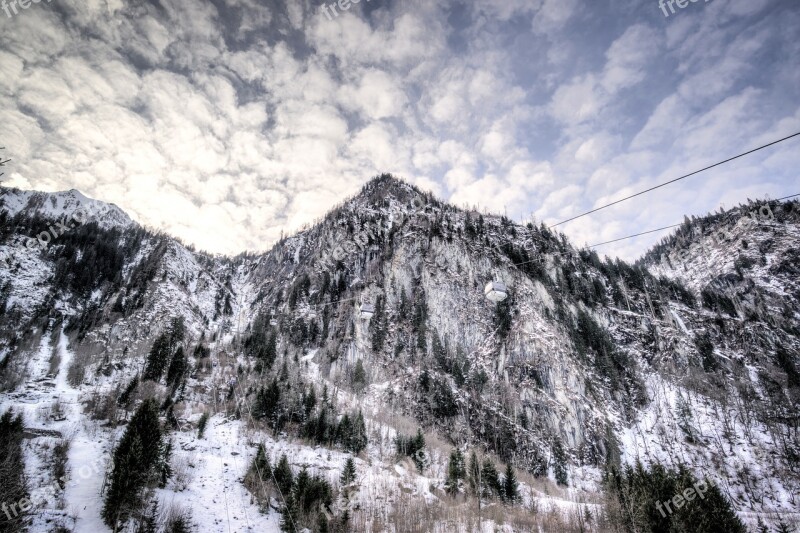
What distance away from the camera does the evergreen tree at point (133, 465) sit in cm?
1445

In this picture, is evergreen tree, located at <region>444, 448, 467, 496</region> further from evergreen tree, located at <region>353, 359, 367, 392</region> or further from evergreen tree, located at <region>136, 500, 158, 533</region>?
evergreen tree, located at <region>353, 359, 367, 392</region>

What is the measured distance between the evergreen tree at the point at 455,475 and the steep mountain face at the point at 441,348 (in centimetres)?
300

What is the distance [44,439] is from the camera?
21828 mm

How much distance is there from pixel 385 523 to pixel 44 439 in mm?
22017

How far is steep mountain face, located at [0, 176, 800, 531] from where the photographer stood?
131 ft

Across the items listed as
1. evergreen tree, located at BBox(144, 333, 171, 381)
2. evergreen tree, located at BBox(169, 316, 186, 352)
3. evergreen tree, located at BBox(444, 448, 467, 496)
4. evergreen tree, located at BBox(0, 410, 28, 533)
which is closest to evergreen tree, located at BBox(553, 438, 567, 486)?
evergreen tree, located at BBox(444, 448, 467, 496)

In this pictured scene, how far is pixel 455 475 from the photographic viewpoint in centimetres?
2817

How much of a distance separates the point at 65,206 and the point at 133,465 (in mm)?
218280

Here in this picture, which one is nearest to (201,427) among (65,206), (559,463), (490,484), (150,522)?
(150,522)

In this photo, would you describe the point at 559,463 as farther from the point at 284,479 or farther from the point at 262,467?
the point at 262,467

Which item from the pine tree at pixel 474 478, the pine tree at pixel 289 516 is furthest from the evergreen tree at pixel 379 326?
the pine tree at pixel 289 516

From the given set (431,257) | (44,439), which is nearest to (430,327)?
(431,257)

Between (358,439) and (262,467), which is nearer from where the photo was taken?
(262,467)

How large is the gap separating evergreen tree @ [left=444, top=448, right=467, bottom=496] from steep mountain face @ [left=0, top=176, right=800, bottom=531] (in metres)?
3.00
